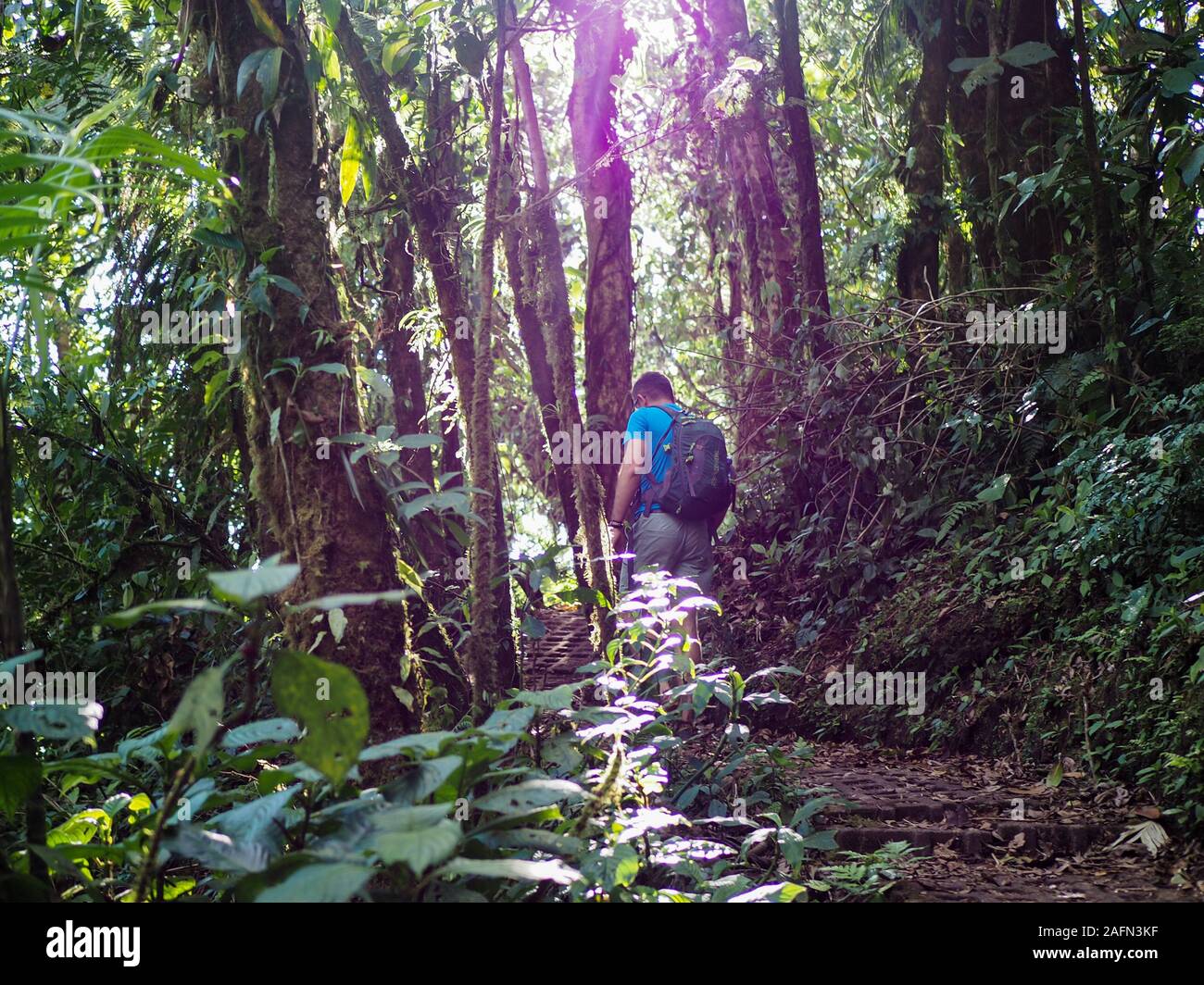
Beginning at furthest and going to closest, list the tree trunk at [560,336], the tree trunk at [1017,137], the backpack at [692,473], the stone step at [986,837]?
the tree trunk at [1017,137], the backpack at [692,473], the tree trunk at [560,336], the stone step at [986,837]

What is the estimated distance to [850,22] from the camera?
37.3 feet

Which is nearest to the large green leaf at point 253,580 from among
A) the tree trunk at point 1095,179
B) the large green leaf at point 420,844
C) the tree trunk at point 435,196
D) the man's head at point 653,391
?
the large green leaf at point 420,844

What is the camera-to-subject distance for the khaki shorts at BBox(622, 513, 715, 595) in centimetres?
578

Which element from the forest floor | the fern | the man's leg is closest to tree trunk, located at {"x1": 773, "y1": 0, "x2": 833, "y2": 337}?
the fern

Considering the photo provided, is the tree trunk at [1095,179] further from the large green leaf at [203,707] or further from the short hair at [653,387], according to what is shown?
the large green leaf at [203,707]

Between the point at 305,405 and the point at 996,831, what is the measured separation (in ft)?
9.79

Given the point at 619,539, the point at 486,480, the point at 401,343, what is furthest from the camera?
the point at 401,343

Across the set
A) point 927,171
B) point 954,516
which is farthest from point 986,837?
point 927,171

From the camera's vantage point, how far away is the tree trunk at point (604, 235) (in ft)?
22.9

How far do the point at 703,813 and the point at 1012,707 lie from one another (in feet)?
7.28

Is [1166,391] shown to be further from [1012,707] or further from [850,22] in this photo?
[850,22]

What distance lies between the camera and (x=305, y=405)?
3.15m

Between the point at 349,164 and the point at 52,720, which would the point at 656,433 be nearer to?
the point at 349,164
